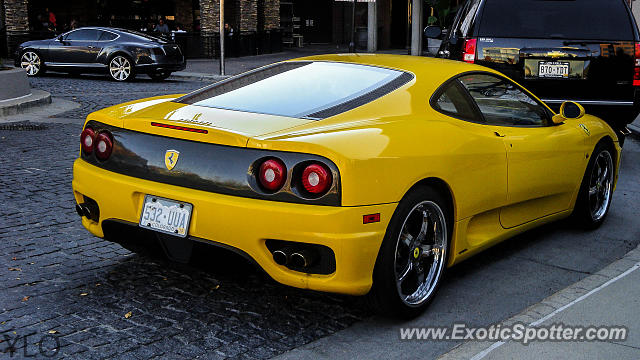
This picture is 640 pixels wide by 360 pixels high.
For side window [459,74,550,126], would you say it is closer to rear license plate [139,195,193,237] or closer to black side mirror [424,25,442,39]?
rear license plate [139,195,193,237]

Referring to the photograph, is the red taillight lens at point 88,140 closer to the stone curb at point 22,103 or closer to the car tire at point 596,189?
the car tire at point 596,189

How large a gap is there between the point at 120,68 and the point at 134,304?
17319 mm

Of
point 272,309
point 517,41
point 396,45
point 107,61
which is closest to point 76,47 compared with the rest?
point 107,61

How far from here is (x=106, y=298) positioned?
4527 millimetres

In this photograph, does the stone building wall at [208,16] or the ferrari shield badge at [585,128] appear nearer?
the ferrari shield badge at [585,128]

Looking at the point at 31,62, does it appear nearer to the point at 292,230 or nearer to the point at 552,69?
the point at 552,69

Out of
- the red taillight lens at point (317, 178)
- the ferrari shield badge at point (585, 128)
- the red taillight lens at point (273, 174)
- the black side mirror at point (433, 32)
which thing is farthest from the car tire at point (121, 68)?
the red taillight lens at point (317, 178)

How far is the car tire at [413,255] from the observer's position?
4.07 m

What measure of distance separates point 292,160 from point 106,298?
1492mm

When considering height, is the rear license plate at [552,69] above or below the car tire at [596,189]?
above

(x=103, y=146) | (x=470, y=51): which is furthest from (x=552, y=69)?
(x=103, y=146)

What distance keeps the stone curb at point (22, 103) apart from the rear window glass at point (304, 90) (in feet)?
29.1

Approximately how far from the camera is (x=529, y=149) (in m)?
5.32

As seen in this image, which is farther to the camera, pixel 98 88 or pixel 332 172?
pixel 98 88
